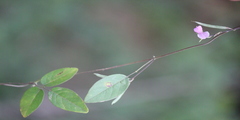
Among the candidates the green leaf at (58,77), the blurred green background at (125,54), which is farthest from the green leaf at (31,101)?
the blurred green background at (125,54)

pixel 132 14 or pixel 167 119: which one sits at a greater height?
pixel 132 14

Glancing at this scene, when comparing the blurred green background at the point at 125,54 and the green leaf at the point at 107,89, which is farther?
the blurred green background at the point at 125,54

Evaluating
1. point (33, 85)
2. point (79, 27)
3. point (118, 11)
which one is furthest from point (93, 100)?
point (118, 11)

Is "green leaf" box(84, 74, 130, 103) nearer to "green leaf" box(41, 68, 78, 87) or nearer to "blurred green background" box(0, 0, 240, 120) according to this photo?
"green leaf" box(41, 68, 78, 87)

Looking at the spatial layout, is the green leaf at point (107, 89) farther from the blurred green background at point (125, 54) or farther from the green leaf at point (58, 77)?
the blurred green background at point (125, 54)

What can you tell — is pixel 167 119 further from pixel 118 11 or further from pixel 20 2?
pixel 20 2

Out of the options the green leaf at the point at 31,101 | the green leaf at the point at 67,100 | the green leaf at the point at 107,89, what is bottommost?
the green leaf at the point at 31,101

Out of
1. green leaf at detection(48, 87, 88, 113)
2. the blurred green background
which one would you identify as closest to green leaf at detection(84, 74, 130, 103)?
green leaf at detection(48, 87, 88, 113)
